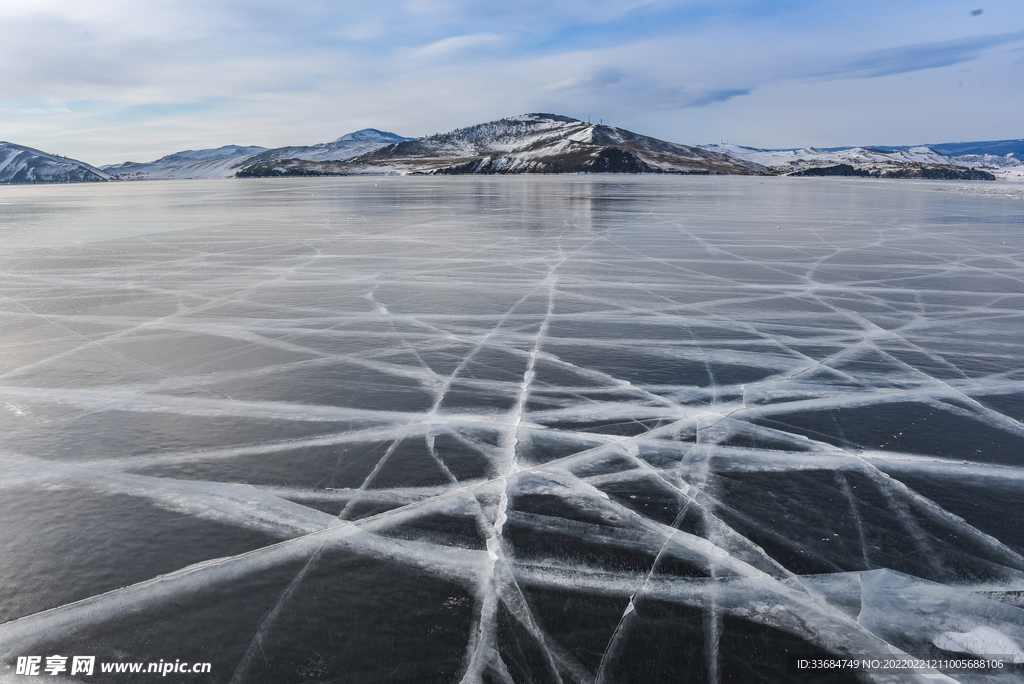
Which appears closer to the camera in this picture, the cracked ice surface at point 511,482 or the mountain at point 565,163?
the cracked ice surface at point 511,482

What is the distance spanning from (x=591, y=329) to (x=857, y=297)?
4580 mm

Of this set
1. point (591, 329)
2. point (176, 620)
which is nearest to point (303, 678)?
point (176, 620)

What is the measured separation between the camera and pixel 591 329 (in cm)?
760

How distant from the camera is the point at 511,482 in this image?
4.00 m

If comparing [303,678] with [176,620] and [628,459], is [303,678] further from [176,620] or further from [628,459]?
[628,459]

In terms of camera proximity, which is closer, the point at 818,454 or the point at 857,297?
the point at 818,454

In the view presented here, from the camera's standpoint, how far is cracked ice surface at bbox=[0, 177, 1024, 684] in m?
2.74

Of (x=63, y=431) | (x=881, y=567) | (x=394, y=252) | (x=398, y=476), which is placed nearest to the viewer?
(x=881, y=567)

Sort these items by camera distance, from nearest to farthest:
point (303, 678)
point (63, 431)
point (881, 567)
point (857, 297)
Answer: point (303, 678)
point (881, 567)
point (63, 431)
point (857, 297)

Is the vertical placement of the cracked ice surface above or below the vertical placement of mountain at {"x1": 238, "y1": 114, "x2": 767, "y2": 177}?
below

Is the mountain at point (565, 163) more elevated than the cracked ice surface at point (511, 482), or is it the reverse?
the mountain at point (565, 163)

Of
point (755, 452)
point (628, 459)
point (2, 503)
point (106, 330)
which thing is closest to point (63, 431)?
point (2, 503)

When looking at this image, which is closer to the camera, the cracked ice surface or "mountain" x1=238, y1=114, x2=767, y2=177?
the cracked ice surface

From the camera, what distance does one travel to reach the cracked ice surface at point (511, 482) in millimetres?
2736
